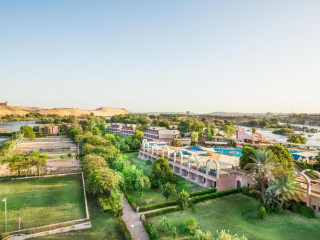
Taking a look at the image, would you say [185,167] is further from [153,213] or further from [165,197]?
[153,213]

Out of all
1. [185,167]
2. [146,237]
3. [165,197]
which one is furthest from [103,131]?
[146,237]

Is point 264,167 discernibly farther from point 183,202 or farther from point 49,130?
point 49,130

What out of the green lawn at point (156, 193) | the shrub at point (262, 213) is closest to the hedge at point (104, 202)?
the green lawn at point (156, 193)

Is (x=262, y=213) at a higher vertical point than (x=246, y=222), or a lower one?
higher

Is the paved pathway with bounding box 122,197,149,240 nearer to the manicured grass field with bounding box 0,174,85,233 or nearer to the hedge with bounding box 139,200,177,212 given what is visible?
the hedge with bounding box 139,200,177,212

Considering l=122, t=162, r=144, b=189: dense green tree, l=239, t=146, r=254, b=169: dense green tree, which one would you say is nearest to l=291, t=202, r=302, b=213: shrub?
l=239, t=146, r=254, b=169: dense green tree

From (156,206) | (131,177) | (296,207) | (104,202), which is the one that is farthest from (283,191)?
(104,202)
